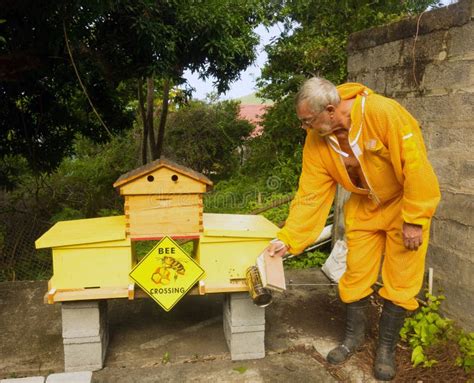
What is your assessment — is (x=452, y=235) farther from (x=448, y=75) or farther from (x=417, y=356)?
(x=448, y=75)

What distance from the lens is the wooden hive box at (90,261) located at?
2873mm

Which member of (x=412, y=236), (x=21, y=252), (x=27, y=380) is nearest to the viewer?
(x=412, y=236)

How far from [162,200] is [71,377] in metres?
1.32

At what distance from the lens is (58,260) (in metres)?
2.89

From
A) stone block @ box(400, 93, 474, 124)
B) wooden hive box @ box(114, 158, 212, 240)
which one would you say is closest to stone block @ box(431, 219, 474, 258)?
stone block @ box(400, 93, 474, 124)

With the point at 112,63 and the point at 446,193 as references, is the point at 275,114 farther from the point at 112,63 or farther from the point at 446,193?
the point at 446,193

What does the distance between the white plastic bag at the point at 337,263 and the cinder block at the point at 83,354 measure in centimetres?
251

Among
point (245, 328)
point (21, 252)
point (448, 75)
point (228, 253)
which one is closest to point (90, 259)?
point (228, 253)

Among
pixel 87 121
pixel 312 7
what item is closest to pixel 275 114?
pixel 312 7

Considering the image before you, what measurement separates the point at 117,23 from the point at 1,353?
3.40 m

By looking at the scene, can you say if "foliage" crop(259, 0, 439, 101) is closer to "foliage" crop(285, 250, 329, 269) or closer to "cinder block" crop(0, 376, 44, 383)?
"foliage" crop(285, 250, 329, 269)

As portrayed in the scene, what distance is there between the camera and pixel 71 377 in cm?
282

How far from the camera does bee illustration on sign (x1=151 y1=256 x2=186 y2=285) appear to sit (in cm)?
303

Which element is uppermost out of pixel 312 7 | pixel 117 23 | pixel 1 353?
pixel 312 7
